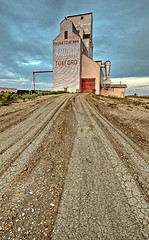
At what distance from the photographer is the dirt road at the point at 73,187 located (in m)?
2.01

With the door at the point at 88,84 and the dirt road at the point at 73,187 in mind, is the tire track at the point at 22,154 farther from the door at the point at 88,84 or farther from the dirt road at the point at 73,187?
the door at the point at 88,84

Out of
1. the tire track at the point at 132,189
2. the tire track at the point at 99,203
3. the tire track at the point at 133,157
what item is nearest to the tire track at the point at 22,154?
the tire track at the point at 99,203

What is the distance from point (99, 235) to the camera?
6.28 feet

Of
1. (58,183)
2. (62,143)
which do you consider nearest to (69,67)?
(62,143)

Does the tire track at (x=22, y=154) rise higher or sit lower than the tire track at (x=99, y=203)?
Answer: higher

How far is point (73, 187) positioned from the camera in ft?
9.12

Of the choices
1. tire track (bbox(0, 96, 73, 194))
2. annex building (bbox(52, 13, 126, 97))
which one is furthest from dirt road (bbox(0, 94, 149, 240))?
annex building (bbox(52, 13, 126, 97))

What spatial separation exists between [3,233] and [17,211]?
354 mm

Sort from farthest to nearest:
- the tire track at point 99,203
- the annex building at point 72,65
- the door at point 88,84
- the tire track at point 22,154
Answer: the door at point 88,84, the annex building at point 72,65, the tire track at point 22,154, the tire track at point 99,203

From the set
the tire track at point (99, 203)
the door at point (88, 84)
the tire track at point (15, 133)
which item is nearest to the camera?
the tire track at point (99, 203)

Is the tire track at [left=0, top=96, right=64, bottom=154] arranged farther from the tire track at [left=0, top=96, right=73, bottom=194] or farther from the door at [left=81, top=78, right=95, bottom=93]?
the door at [left=81, top=78, right=95, bottom=93]

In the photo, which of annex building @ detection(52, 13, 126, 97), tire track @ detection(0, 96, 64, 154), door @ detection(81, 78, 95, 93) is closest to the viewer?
tire track @ detection(0, 96, 64, 154)

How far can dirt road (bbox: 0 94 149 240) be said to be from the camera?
79.2 inches

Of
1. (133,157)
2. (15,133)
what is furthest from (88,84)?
(133,157)
